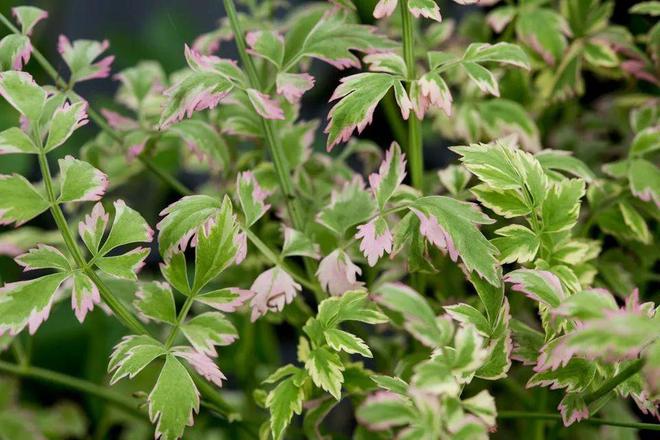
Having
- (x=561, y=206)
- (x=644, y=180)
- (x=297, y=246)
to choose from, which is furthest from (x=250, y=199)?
(x=644, y=180)

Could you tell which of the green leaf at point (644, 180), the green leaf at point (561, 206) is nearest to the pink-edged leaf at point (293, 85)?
the green leaf at point (561, 206)

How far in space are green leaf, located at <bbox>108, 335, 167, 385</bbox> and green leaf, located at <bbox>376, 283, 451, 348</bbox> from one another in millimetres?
194

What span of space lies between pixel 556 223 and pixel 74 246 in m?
0.38

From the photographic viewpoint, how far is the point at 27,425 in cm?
87

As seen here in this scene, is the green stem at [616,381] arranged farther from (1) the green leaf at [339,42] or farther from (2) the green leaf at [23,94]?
(2) the green leaf at [23,94]

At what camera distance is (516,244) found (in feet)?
1.96

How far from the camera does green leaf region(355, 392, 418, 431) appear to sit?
435 mm

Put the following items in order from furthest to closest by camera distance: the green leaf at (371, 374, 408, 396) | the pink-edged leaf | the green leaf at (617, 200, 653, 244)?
the green leaf at (617, 200, 653, 244)
the pink-edged leaf
the green leaf at (371, 374, 408, 396)

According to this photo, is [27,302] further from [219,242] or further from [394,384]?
[394,384]

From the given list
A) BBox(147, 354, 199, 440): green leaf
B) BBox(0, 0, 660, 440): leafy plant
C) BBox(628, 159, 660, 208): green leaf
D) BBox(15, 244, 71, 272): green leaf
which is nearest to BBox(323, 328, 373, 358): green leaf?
BBox(0, 0, 660, 440): leafy plant

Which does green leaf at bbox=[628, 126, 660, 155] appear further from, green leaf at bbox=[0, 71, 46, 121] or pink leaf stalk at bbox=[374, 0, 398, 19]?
green leaf at bbox=[0, 71, 46, 121]

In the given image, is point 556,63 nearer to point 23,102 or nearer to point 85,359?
point 23,102

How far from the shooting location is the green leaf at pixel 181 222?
0.60 meters

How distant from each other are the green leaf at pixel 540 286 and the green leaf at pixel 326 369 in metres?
0.14
